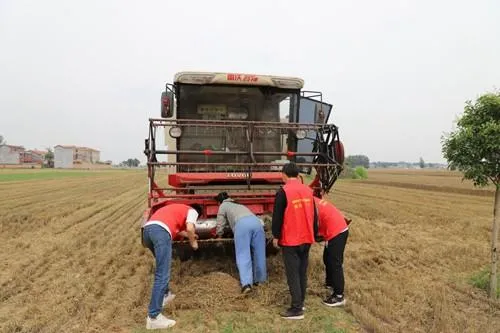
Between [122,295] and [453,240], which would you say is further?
[453,240]

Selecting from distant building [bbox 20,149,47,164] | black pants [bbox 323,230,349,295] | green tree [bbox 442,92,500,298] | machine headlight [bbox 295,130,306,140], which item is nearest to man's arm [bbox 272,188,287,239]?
black pants [bbox 323,230,349,295]

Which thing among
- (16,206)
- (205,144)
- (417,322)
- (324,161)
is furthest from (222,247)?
(16,206)

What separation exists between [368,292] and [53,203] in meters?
14.0

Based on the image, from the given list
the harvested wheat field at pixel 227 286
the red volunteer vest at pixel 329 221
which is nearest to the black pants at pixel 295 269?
the harvested wheat field at pixel 227 286

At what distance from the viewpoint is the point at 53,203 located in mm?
15961

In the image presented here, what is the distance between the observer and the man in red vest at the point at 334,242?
16.5 feet

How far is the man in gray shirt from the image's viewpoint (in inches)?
202

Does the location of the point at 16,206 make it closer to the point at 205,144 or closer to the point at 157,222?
the point at 205,144

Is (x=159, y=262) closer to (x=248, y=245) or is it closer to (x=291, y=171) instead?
(x=248, y=245)

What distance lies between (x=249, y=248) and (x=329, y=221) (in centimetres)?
108

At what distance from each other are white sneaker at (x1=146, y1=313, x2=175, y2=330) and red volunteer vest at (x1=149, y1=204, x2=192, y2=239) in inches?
35.6

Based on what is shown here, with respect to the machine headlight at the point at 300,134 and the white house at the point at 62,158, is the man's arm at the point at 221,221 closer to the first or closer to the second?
the machine headlight at the point at 300,134

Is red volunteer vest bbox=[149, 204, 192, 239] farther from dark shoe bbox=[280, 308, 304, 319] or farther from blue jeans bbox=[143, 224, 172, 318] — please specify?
dark shoe bbox=[280, 308, 304, 319]

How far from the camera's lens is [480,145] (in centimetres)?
507
